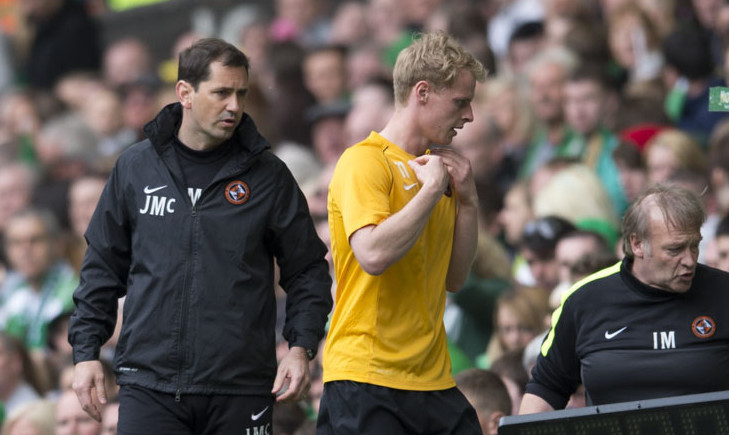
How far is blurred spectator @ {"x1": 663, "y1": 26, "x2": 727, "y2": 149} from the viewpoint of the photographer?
35.2 feet

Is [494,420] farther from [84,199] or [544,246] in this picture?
[84,199]

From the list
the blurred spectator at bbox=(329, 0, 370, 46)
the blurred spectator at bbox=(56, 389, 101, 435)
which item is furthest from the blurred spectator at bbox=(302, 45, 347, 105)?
the blurred spectator at bbox=(56, 389, 101, 435)

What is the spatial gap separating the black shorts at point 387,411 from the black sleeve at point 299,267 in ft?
0.85

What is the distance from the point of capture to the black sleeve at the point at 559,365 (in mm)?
6133

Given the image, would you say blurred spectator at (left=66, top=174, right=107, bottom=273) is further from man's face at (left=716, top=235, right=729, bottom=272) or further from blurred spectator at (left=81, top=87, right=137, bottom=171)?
man's face at (left=716, top=235, right=729, bottom=272)

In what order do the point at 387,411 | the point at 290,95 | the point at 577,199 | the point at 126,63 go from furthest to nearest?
the point at 126,63 → the point at 290,95 → the point at 577,199 → the point at 387,411

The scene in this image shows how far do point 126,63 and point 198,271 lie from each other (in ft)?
36.4

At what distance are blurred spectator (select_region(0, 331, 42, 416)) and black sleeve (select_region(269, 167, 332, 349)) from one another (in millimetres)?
4970

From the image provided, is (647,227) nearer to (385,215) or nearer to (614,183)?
(385,215)

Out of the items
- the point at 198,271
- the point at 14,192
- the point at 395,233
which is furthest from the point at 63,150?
the point at 395,233

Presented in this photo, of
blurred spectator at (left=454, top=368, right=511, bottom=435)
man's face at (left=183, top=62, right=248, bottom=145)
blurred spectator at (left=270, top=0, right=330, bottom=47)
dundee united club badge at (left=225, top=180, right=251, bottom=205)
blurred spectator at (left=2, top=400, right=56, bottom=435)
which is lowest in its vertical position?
blurred spectator at (left=2, top=400, right=56, bottom=435)

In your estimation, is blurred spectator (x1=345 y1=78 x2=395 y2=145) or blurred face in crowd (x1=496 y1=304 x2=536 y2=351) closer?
blurred face in crowd (x1=496 y1=304 x2=536 y2=351)

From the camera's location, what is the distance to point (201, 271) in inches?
221

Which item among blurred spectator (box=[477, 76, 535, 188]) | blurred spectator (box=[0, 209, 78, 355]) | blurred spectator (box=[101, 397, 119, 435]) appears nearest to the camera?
blurred spectator (box=[101, 397, 119, 435])
